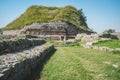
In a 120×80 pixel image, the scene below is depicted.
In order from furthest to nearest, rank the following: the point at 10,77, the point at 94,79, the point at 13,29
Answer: the point at 13,29 → the point at 94,79 → the point at 10,77

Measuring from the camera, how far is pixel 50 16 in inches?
3172

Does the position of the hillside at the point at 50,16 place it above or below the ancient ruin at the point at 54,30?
above

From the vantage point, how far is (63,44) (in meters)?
46.0

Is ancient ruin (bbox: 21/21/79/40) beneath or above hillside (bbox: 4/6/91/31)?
beneath

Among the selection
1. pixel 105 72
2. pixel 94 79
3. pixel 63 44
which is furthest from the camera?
pixel 63 44

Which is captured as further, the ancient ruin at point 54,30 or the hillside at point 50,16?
the hillside at point 50,16

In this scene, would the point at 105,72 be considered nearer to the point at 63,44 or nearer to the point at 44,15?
the point at 63,44

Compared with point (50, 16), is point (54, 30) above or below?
below

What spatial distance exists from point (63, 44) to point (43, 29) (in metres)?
22.8

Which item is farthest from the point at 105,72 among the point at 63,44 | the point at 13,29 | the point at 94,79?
the point at 13,29

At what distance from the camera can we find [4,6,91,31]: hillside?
248 ft

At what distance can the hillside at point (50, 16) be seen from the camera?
75562mm

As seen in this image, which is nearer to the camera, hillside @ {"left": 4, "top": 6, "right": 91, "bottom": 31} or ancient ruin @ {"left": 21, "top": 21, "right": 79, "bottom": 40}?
ancient ruin @ {"left": 21, "top": 21, "right": 79, "bottom": 40}

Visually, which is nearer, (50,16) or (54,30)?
(54,30)
